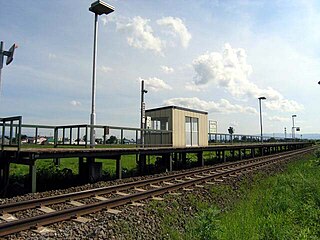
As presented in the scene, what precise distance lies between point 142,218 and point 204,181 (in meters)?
6.22

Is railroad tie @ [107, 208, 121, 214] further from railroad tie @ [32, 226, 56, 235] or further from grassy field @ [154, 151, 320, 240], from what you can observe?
railroad tie @ [32, 226, 56, 235]

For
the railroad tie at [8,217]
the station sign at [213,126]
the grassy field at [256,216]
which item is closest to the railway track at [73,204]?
the railroad tie at [8,217]

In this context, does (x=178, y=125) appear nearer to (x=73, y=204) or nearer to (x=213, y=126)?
(x=213, y=126)

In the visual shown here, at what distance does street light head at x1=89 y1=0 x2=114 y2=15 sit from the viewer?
15062 millimetres

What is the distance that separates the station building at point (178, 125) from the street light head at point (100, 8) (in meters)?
7.00

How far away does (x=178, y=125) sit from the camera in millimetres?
20141

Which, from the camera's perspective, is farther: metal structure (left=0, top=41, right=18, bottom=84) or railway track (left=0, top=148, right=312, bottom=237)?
metal structure (left=0, top=41, right=18, bottom=84)

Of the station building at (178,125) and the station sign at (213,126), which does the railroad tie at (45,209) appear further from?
the station sign at (213,126)

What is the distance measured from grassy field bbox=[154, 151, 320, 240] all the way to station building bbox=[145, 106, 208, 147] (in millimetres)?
8683

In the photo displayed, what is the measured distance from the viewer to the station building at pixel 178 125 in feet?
64.3

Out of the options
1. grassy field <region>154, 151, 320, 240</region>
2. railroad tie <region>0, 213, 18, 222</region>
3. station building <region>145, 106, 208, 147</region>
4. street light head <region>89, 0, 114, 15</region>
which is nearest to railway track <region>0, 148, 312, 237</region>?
railroad tie <region>0, 213, 18, 222</region>

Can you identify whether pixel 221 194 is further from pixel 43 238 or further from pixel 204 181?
pixel 43 238

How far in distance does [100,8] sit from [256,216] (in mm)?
12530

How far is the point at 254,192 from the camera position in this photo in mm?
10805
